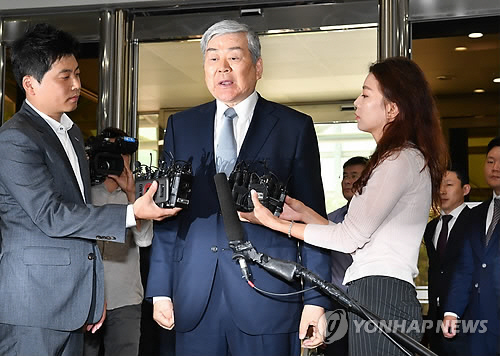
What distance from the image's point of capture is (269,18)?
5.43 m

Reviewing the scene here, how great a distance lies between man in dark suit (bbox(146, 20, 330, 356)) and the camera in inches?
104

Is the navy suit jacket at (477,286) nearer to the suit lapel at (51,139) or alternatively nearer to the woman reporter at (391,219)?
the woman reporter at (391,219)

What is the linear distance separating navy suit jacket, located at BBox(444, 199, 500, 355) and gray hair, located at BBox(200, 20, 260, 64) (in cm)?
240

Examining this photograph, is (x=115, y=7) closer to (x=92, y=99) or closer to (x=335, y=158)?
(x=92, y=99)

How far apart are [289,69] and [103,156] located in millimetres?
1718

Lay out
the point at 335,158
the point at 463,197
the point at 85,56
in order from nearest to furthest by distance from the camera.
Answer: the point at 463,197 → the point at 335,158 → the point at 85,56

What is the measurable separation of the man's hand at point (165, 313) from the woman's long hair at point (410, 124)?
79 cm

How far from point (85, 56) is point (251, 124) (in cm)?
331

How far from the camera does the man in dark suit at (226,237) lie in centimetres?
264

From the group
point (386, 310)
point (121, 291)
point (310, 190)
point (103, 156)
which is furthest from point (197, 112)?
point (121, 291)

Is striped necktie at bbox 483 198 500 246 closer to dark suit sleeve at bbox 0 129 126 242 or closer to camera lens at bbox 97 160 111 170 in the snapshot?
camera lens at bbox 97 160 111 170

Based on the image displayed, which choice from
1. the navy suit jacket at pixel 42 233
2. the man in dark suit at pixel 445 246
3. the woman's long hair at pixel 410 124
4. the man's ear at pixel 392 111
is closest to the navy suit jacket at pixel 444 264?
the man in dark suit at pixel 445 246

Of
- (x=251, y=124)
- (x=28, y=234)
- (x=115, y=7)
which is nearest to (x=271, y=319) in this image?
(x=251, y=124)

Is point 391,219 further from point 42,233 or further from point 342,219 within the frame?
point 342,219
